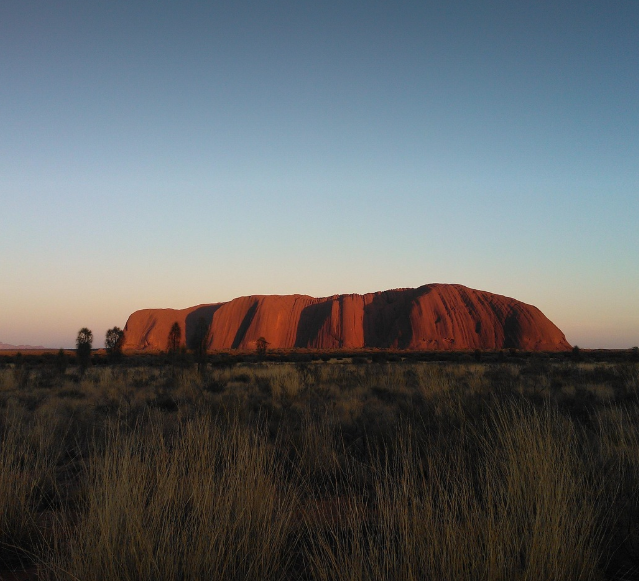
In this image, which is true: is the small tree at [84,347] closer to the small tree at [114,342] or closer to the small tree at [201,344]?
the small tree at [201,344]

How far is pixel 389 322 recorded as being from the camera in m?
87.1

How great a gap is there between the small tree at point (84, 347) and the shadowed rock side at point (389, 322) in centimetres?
4921

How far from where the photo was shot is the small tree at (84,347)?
83.5 ft

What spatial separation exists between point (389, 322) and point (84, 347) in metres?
66.2

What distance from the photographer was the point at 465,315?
83.9 metres

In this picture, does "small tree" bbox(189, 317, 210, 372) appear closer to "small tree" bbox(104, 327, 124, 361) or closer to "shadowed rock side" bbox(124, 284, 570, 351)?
"small tree" bbox(104, 327, 124, 361)

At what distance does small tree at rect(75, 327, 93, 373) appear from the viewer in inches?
1002

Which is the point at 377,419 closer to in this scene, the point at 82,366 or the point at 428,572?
the point at 428,572

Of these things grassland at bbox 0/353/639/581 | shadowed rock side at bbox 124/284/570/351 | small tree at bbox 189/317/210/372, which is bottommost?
grassland at bbox 0/353/639/581

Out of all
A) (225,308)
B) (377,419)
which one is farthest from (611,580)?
(225,308)

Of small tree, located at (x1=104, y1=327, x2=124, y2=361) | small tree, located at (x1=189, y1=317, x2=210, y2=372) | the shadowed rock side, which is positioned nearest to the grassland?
small tree, located at (x1=189, y1=317, x2=210, y2=372)

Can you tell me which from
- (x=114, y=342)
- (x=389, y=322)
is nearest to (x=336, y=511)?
(x=114, y=342)

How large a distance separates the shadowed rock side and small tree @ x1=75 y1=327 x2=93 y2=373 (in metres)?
49.2

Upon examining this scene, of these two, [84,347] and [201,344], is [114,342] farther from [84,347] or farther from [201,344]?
[201,344]
